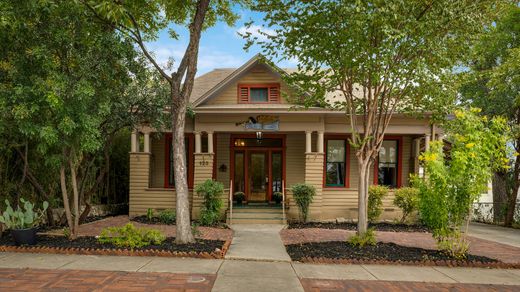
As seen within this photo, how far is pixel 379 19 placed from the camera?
641 centimetres

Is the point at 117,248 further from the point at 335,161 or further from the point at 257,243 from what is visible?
the point at 335,161

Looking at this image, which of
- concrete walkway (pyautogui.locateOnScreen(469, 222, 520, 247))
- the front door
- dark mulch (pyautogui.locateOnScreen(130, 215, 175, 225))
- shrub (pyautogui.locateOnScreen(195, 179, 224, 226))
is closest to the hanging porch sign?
the front door

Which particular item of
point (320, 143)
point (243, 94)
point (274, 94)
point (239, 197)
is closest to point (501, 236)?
point (320, 143)

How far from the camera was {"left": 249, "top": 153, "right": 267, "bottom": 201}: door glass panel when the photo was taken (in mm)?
13734

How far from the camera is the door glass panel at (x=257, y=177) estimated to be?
13734 mm

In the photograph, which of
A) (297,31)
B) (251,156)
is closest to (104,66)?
(297,31)

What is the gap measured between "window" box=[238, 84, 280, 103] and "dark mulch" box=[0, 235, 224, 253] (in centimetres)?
628

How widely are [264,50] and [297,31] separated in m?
1.02

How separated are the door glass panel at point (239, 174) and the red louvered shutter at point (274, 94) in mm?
2609

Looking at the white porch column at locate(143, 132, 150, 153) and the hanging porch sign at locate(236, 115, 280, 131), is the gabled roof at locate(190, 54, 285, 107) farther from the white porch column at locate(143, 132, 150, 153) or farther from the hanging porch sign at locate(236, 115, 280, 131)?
the white porch column at locate(143, 132, 150, 153)

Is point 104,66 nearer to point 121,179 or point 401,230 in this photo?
point 121,179

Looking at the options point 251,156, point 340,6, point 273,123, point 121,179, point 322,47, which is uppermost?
point 340,6

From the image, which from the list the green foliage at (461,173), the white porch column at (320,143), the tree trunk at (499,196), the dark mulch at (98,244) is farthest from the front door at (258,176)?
the tree trunk at (499,196)

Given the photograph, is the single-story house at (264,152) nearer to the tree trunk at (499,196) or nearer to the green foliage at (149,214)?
the green foliage at (149,214)
